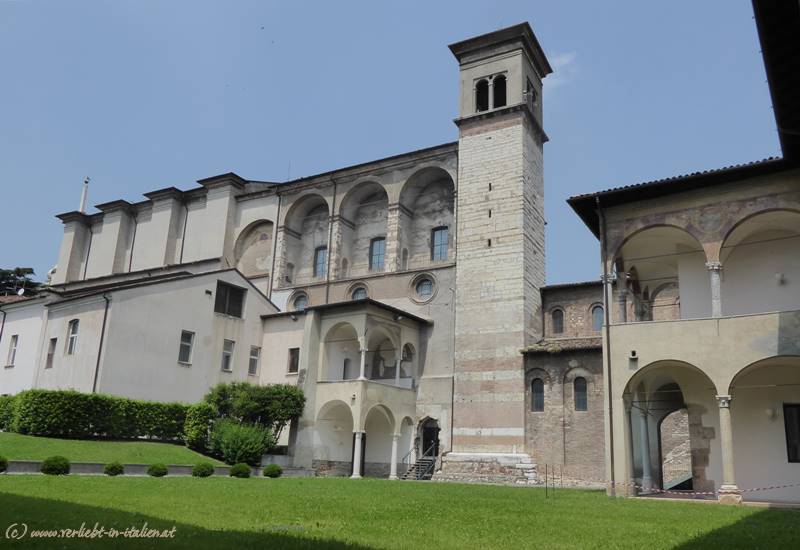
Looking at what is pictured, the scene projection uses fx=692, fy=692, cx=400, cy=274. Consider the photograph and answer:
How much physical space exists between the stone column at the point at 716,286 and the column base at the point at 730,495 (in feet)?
15.4

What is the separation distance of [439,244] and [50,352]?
765 inches

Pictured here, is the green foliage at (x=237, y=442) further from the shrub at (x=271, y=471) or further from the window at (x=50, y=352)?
the window at (x=50, y=352)

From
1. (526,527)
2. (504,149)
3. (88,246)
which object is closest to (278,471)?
(526,527)

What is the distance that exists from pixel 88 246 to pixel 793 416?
45093 millimetres

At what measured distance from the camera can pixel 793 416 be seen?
19594 mm

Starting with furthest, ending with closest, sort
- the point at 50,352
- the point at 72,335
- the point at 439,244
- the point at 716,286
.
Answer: the point at 439,244 → the point at 50,352 → the point at 72,335 → the point at 716,286

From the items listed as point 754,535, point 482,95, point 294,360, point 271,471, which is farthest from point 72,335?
point 754,535

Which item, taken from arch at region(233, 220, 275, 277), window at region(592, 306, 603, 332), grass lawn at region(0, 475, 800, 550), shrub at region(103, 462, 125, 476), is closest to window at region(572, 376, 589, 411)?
window at region(592, 306, 603, 332)

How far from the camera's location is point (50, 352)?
103 ft

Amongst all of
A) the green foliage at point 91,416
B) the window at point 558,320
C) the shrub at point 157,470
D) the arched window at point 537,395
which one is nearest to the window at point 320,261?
the green foliage at point 91,416

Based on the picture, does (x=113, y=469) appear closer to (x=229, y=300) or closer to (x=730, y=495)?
(x=229, y=300)

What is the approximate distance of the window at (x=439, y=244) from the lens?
36.5m

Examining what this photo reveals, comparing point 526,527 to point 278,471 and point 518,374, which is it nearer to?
point 278,471

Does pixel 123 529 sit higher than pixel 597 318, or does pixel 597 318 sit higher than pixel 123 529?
pixel 597 318
